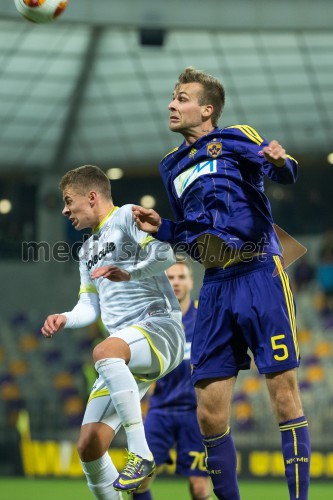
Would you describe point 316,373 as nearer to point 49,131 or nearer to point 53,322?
point 49,131

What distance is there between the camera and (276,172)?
15.5 feet

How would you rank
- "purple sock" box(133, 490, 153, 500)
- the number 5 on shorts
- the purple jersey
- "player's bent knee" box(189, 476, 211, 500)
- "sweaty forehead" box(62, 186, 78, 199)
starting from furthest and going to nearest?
the purple jersey < "player's bent knee" box(189, 476, 211, 500) < "purple sock" box(133, 490, 153, 500) < "sweaty forehead" box(62, 186, 78, 199) < the number 5 on shorts

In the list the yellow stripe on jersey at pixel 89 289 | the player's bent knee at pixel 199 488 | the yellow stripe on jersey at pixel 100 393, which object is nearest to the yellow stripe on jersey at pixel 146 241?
the yellow stripe on jersey at pixel 89 289

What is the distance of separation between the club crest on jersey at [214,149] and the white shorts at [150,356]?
44.4 inches

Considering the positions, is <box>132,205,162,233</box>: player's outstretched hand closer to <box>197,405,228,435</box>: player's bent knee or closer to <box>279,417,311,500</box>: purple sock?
<box>197,405,228,435</box>: player's bent knee

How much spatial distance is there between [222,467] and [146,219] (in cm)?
143

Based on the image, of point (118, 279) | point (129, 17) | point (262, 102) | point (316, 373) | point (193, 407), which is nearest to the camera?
point (118, 279)

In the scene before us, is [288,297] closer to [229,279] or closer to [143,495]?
[229,279]

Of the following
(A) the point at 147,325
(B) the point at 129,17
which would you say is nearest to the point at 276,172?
(A) the point at 147,325

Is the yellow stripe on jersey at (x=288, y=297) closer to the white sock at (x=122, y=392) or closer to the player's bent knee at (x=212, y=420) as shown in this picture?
the player's bent knee at (x=212, y=420)

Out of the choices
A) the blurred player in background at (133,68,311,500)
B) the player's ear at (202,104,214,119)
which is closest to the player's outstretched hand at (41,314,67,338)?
the blurred player in background at (133,68,311,500)

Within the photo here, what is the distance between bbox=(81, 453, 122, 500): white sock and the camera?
5.47m

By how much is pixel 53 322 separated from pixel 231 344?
3.75ft

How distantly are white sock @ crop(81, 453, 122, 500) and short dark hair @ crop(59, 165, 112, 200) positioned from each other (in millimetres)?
1651
